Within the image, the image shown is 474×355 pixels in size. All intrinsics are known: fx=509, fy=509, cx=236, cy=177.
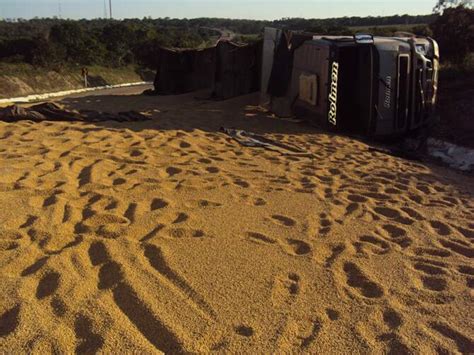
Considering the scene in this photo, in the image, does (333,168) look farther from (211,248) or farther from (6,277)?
(6,277)

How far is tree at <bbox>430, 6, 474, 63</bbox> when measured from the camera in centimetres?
1596

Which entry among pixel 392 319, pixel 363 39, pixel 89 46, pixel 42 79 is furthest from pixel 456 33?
pixel 89 46

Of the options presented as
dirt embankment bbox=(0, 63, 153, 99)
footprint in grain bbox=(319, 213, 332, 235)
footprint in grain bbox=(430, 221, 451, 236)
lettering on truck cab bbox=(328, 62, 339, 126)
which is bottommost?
dirt embankment bbox=(0, 63, 153, 99)

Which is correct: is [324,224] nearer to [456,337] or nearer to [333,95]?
[456,337]

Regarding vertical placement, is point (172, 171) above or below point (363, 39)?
below

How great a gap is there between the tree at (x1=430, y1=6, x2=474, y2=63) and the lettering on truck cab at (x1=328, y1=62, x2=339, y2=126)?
26.0ft

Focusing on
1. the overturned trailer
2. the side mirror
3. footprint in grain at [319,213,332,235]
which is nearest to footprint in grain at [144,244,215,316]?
footprint in grain at [319,213,332,235]

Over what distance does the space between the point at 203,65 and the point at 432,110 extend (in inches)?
308

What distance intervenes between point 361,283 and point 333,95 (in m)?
6.59

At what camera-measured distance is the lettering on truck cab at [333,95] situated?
Result: 9.50 metres

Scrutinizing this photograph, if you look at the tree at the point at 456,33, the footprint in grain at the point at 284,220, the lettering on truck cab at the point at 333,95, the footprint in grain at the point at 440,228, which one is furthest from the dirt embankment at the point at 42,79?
the footprint in grain at the point at 440,228

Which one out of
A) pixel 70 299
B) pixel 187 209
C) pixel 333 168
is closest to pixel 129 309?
pixel 70 299

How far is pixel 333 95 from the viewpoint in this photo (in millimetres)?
9742

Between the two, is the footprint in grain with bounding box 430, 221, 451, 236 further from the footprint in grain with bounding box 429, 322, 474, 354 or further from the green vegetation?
the green vegetation
